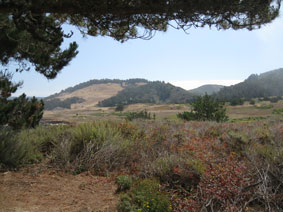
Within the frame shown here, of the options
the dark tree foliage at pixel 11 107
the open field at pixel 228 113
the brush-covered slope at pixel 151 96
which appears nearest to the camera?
the dark tree foliage at pixel 11 107

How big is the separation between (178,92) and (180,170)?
444 ft

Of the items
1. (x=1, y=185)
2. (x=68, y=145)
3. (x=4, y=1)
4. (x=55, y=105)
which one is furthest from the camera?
(x=55, y=105)

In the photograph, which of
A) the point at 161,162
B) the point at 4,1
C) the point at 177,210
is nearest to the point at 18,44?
the point at 4,1

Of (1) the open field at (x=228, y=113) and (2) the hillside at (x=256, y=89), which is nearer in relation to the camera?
(1) the open field at (x=228, y=113)

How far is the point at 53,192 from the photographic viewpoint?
12.4 feet

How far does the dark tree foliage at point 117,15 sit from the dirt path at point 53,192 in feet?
9.81

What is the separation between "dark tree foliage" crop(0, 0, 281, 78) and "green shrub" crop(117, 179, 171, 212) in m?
3.31

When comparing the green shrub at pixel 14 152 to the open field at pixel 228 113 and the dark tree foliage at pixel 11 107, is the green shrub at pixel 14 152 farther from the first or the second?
the open field at pixel 228 113

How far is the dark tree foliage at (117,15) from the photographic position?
364 cm

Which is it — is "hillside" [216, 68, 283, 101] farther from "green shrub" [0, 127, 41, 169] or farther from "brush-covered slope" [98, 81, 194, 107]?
"green shrub" [0, 127, 41, 169]

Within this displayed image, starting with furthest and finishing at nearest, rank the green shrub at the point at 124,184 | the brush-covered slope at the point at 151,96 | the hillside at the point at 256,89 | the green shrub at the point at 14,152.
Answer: the brush-covered slope at the point at 151,96
the hillside at the point at 256,89
the green shrub at the point at 14,152
the green shrub at the point at 124,184

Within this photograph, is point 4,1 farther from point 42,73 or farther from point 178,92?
point 178,92

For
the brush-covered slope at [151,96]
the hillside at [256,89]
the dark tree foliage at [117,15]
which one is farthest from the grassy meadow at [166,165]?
the brush-covered slope at [151,96]

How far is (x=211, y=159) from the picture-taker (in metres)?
4.28
